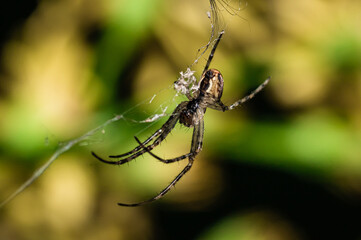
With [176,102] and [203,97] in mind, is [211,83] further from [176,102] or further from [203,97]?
[176,102]

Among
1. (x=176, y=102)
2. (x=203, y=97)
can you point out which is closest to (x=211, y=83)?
(x=203, y=97)

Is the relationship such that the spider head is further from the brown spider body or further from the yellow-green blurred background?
the yellow-green blurred background

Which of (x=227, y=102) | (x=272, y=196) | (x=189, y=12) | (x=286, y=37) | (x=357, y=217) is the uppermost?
(x=189, y=12)

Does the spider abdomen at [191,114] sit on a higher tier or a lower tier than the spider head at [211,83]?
lower

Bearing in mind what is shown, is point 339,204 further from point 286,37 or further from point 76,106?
point 76,106

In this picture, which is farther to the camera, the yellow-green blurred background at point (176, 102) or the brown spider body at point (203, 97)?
the yellow-green blurred background at point (176, 102)

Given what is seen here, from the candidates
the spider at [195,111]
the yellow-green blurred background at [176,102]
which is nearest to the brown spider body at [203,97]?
the spider at [195,111]

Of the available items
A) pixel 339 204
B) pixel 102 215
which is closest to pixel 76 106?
pixel 102 215

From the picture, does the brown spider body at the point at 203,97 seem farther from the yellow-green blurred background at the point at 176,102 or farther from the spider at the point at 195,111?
the yellow-green blurred background at the point at 176,102
